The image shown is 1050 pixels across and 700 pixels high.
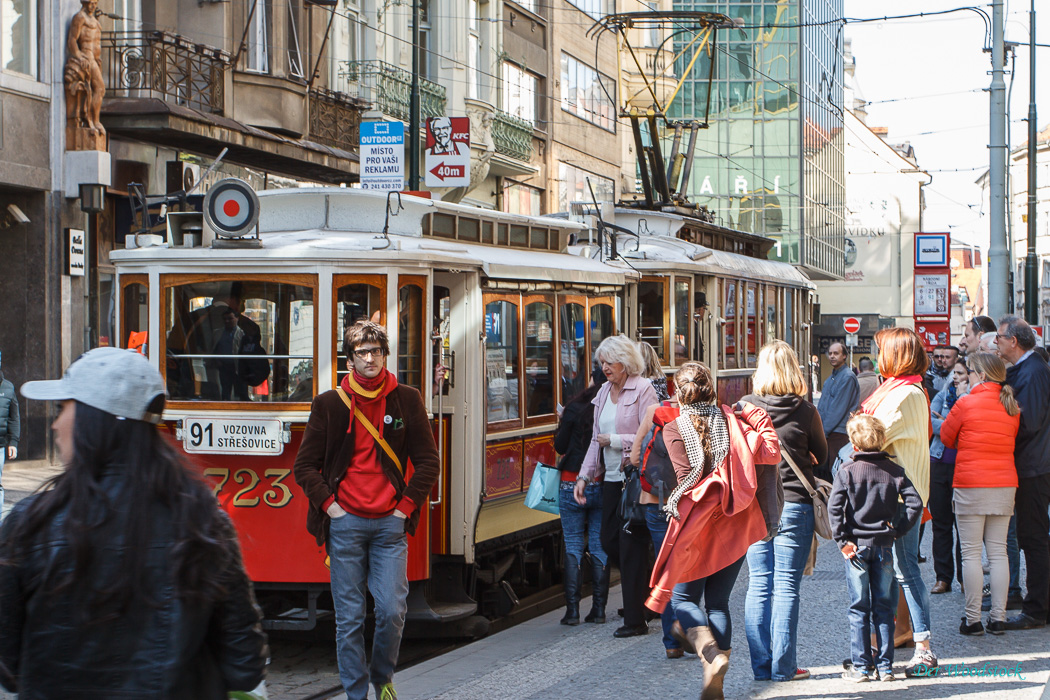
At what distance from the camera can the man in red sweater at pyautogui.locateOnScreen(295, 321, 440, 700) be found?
234 inches

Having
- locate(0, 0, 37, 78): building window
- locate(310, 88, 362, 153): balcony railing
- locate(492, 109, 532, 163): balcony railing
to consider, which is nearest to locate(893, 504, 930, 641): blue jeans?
locate(0, 0, 37, 78): building window

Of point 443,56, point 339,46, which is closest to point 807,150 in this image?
point 443,56

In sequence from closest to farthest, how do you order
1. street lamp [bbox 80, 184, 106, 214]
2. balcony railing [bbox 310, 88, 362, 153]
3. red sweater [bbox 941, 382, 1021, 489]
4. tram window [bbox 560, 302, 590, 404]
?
red sweater [bbox 941, 382, 1021, 489], tram window [bbox 560, 302, 590, 404], street lamp [bbox 80, 184, 106, 214], balcony railing [bbox 310, 88, 362, 153]

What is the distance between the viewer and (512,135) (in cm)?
2781

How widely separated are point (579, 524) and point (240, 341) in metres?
2.45

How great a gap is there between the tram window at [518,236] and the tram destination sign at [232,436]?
121 inches

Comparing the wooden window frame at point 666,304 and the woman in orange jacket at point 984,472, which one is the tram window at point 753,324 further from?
the woman in orange jacket at point 984,472

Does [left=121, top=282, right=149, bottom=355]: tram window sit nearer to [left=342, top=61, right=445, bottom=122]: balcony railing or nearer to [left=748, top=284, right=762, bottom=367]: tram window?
[left=748, top=284, right=762, bottom=367]: tram window

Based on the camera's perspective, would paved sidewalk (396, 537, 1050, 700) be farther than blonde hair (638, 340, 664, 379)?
No

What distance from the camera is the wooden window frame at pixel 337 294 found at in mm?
7562

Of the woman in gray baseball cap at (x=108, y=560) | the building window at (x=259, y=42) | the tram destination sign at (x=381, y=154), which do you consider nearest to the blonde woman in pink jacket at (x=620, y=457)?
the woman in gray baseball cap at (x=108, y=560)

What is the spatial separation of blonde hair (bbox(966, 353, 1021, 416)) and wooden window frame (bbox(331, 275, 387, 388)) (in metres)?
3.44

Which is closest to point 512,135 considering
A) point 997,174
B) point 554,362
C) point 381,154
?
point 997,174

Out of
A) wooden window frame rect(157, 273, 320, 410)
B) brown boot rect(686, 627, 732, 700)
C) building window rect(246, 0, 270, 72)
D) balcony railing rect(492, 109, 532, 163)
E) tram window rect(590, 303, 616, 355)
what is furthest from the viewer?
balcony railing rect(492, 109, 532, 163)
